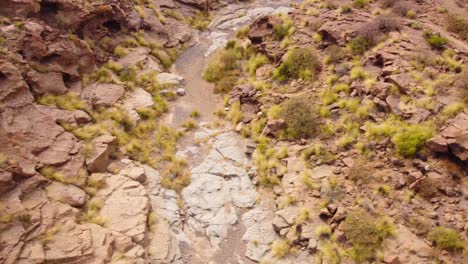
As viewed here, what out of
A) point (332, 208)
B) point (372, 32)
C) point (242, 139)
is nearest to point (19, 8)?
point (242, 139)

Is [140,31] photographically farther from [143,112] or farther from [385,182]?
[385,182]

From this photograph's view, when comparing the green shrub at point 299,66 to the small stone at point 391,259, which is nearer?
the small stone at point 391,259

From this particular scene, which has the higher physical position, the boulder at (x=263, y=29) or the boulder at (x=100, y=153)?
the boulder at (x=263, y=29)

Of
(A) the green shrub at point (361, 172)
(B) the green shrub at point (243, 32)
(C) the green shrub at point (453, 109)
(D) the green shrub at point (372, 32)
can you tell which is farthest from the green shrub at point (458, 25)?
(B) the green shrub at point (243, 32)

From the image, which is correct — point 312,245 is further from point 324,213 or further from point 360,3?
point 360,3

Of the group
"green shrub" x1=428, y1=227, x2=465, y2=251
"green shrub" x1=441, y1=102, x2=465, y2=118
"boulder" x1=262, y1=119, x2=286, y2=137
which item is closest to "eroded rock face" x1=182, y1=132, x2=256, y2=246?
"boulder" x1=262, y1=119, x2=286, y2=137

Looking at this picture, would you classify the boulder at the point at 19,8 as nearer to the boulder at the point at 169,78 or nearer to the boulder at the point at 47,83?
the boulder at the point at 47,83
